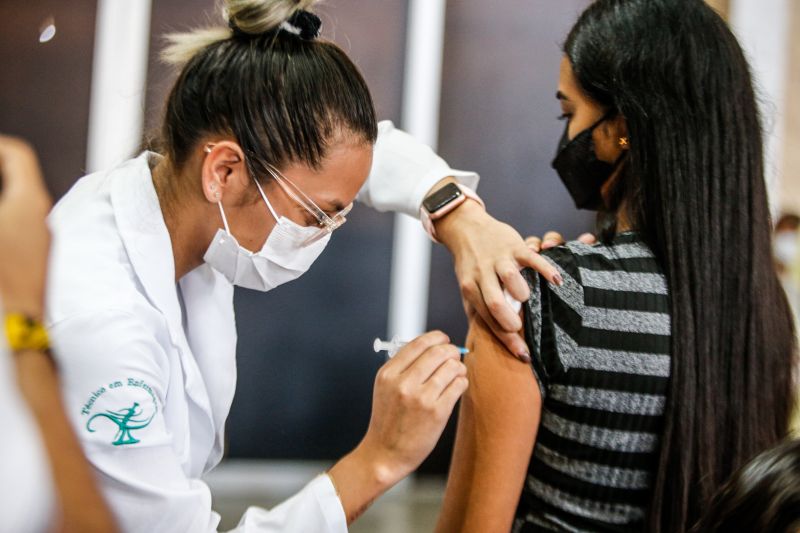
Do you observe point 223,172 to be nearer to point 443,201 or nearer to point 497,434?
point 443,201

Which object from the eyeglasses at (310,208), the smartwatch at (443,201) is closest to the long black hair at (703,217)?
the smartwatch at (443,201)

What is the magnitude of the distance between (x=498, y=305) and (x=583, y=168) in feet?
1.13

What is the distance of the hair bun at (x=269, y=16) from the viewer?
3.58 ft

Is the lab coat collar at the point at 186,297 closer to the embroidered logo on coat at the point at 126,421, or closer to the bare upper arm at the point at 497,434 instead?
the embroidered logo on coat at the point at 126,421

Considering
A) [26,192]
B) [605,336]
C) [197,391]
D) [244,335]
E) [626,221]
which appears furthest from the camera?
[244,335]

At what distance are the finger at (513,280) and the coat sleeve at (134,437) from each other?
40 cm

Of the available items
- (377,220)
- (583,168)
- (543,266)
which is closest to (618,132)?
(583,168)

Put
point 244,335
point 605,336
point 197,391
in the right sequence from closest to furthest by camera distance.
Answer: point 605,336 → point 197,391 → point 244,335

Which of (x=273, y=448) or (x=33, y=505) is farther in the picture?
(x=273, y=448)

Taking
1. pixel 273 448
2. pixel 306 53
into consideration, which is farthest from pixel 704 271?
pixel 273 448

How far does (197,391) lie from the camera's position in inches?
45.8

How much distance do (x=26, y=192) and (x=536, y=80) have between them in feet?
8.59

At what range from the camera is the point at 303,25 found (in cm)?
115

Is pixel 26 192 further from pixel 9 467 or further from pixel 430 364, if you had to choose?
pixel 430 364
